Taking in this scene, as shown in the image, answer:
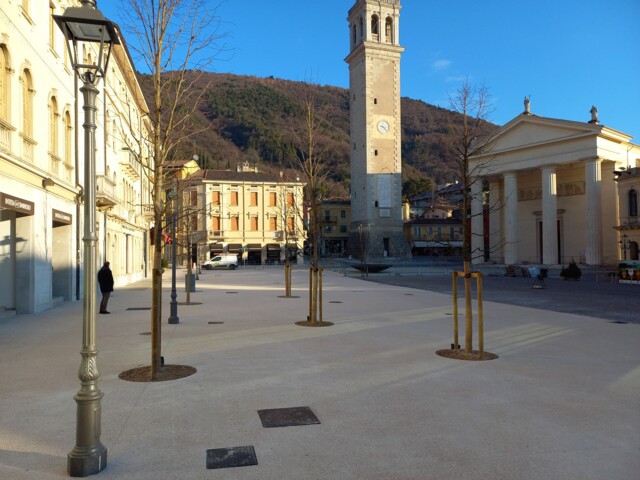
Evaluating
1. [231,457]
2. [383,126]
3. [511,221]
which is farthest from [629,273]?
[383,126]

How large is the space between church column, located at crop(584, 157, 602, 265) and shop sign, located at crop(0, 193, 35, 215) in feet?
158

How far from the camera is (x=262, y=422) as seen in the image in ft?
18.8

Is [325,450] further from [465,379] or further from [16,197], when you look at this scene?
[16,197]

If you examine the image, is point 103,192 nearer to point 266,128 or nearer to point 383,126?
point 383,126

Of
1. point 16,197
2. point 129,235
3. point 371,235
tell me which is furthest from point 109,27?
point 371,235

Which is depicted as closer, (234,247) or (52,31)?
(52,31)

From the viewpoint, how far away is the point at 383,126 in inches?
2874

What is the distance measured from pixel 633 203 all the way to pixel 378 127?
34444 millimetres

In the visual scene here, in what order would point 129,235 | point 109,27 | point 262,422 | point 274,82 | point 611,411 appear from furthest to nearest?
point 274,82
point 129,235
point 611,411
point 262,422
point 109,27

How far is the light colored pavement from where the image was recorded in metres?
4.60

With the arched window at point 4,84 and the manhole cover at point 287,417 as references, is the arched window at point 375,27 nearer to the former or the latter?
the arched window at point 4,84

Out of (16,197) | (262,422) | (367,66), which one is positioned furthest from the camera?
(367,66)

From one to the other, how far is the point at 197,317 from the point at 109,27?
11621 mm

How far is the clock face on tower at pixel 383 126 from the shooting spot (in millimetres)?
72625
